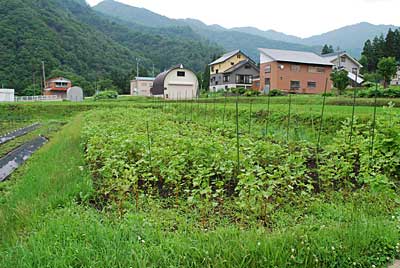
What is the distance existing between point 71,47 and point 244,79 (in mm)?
28247

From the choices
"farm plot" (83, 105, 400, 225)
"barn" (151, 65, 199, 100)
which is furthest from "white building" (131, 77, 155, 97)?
"farm plot" (83, 105, 400, 225)

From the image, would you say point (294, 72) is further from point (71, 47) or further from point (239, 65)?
point (71, 47)

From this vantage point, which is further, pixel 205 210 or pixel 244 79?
pixel 244 79

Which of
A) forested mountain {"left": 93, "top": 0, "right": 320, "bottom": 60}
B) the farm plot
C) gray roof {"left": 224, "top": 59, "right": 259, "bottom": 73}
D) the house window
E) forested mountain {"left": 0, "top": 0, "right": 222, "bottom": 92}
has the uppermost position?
forested mountain {"left": 93, "top": 0, "right": 320, "bottom": 60}

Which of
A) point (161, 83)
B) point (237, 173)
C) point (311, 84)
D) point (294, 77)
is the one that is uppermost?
point (294, 77)

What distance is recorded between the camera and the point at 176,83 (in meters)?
33.2

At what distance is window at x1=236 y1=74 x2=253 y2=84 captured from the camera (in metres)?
38.5

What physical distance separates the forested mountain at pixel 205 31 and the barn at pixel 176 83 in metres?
64.6

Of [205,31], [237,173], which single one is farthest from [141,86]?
[205,31]

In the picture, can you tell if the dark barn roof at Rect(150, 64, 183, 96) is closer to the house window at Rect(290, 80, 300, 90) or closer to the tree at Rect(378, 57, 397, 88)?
the house window at Rect(290, 80, 300, 90)

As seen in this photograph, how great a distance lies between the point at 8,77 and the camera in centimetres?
3878

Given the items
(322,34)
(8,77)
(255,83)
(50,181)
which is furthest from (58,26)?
(322,34)

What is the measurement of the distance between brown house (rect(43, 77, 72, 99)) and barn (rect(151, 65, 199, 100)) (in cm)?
1895

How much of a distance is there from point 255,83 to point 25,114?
25.4 meters
